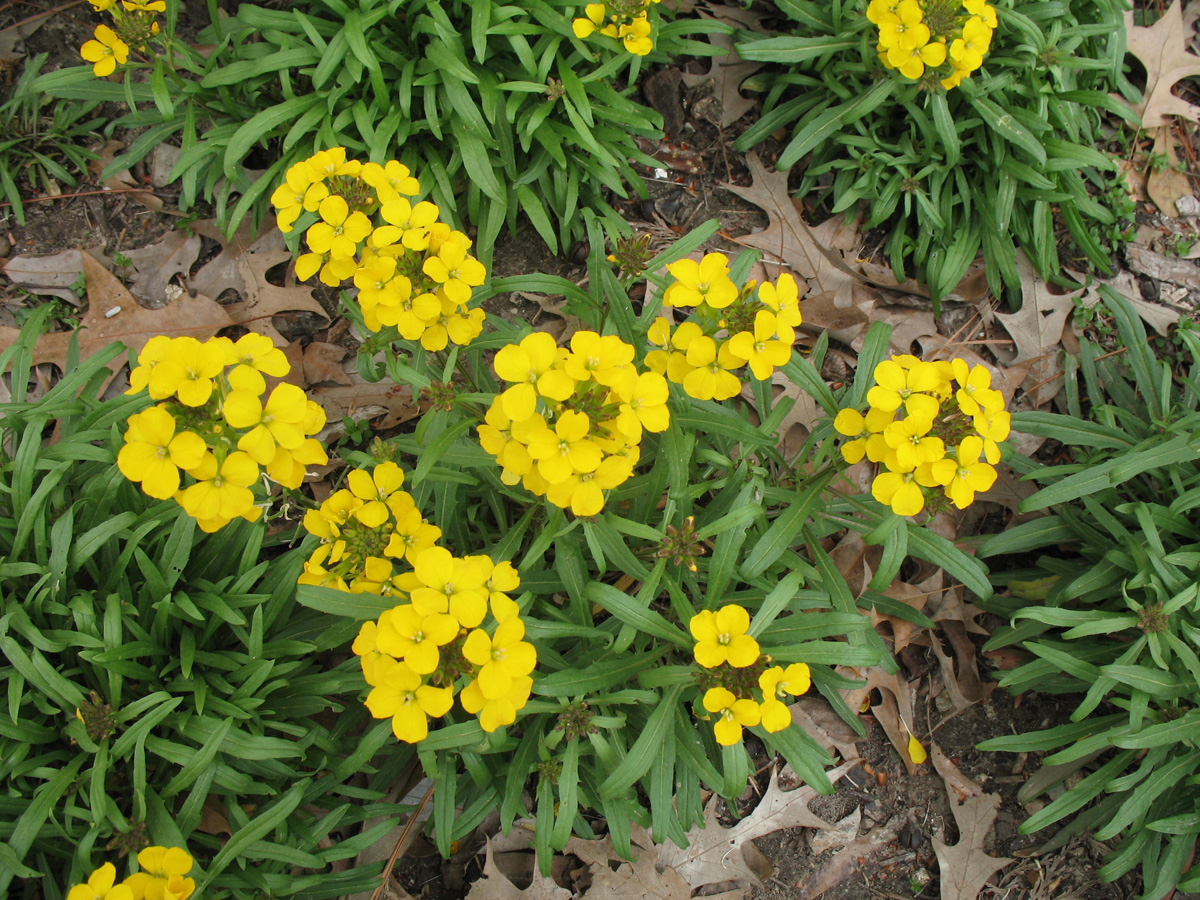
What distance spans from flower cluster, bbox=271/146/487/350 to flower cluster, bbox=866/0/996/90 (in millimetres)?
2567

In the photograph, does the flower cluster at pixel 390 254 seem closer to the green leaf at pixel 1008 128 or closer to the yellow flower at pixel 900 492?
the yellow flower at pixel 900 492

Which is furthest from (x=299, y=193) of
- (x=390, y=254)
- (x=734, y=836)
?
(x=734, y=836)

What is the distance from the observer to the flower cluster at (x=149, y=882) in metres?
2.41

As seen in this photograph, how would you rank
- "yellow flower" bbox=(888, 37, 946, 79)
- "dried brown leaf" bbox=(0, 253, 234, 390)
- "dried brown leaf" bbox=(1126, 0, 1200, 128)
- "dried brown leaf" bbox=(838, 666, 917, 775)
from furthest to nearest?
1. "dried brown leaf" bbox=(1126, 0, 1200, 128)
2. "dried brown leaf" bbox=(0, 253, 234, 390)
3. "dried brown leaf" bbox=(838, 666, 917, 775)
4. "yellow flower" bbox=(888, 37, 946, 79)

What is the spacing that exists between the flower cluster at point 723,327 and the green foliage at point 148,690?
1746 mm

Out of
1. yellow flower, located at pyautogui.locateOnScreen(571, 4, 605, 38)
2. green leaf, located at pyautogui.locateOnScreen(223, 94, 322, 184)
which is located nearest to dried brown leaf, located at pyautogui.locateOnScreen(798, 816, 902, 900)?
yellow flower, located at pyautogui.locateOnScreen(571, 4, 605, 38)

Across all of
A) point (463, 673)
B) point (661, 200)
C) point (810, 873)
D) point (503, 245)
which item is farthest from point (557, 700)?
point (661, 200)

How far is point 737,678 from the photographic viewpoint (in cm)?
259

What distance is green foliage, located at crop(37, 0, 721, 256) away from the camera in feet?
12.7

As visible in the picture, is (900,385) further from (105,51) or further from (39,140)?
(39,140)

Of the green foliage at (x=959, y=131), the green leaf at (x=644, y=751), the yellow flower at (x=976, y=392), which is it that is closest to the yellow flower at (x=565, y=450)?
the green leaf at (x=644, y=751)

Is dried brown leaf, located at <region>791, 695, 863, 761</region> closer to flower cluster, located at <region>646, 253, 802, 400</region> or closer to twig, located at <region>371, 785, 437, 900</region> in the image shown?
twig, located at <region>371, 785, 437, 900</region>

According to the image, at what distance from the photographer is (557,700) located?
9.98 feet

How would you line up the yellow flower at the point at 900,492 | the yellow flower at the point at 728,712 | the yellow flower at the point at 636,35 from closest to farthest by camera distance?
the yellow flower at the point at 728,712
the yellow flower at the point at 900,492
the yellow flower at the point at 636,35
